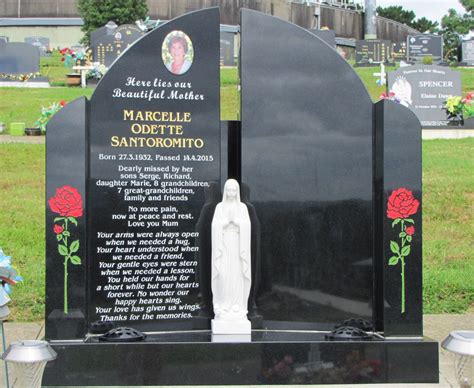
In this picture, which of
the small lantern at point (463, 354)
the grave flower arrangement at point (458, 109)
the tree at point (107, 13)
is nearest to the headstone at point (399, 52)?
the tree at point (107, 13)

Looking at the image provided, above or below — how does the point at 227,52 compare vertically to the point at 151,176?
above

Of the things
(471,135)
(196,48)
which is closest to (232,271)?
(196,48)

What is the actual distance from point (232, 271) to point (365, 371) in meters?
1.33

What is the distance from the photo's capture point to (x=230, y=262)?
7301 millimetres

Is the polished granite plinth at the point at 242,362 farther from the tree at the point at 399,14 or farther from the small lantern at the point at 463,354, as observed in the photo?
the tree at the point at 399,14

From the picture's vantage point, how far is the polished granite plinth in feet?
22.3

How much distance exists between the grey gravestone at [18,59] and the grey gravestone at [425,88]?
14.2 meters

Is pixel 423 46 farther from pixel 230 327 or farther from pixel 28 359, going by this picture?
pixel 28 359

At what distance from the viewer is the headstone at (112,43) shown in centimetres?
3133

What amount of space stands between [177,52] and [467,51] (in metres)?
43.0

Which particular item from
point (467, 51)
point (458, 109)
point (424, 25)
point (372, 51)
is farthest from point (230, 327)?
point (424, 25)

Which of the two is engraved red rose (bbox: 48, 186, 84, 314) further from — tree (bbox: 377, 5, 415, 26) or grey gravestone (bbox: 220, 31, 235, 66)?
tree (bbox: 377, 5, 415, 26)

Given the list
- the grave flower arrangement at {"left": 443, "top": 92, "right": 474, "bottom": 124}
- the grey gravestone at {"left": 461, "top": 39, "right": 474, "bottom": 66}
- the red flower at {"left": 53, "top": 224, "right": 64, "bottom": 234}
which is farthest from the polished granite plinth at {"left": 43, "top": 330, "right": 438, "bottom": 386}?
the grey gravestone at {"left": 461, "top": 39, "right": 474, "bottom": 66}

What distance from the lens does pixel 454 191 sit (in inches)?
535
